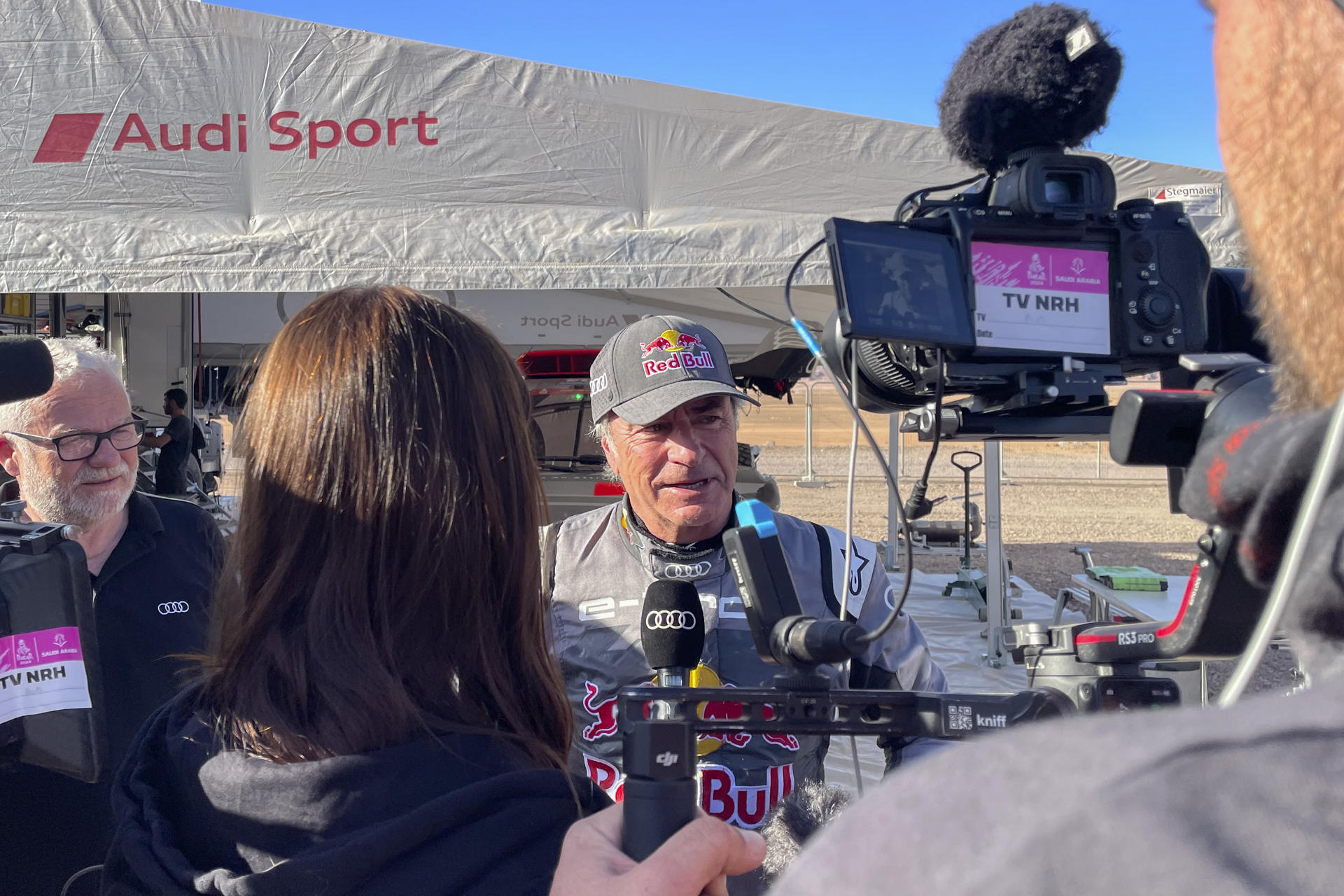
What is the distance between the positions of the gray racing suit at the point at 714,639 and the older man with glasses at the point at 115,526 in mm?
860

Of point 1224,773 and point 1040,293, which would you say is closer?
point 1224,773

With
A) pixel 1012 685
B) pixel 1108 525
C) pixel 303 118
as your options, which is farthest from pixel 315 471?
pixel 1108 525

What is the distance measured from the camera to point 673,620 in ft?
3.93

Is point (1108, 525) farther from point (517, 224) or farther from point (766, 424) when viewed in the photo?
point (766, 424)

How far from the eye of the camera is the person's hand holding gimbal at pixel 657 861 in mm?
759

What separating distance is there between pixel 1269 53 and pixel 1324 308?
159 mm

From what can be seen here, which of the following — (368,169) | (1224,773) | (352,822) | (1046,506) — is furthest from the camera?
(1046,506)

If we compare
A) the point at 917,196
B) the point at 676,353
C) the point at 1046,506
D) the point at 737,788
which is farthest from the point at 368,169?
the point at 1046,506

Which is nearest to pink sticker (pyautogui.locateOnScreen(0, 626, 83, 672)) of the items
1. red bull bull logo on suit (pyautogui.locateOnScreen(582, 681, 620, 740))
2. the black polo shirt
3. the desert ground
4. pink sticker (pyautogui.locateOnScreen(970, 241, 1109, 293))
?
the black polo shirt

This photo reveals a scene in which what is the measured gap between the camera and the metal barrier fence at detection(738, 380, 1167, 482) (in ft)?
62.7

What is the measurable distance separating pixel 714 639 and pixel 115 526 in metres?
1.47

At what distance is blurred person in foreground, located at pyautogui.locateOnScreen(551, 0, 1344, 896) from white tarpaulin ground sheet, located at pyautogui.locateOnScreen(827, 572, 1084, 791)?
11.0 feet

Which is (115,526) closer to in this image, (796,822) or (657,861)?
(796,822)

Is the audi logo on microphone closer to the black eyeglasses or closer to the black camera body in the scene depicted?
the black camera body
